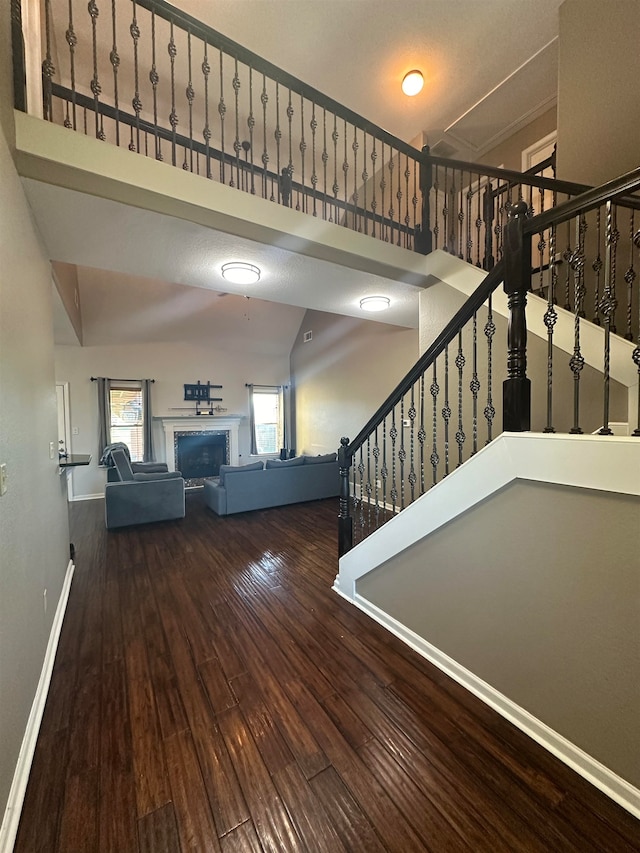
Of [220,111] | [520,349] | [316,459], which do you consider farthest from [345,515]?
[220,111]

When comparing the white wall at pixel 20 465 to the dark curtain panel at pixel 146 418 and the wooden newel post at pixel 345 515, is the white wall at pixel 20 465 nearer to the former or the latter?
the wooden newel post at pixel 345 515

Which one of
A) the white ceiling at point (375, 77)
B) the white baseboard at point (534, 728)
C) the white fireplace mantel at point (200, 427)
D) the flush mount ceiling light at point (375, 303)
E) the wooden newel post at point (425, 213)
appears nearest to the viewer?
the white baseboard at point (534, 728)

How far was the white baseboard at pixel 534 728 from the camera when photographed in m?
1.29

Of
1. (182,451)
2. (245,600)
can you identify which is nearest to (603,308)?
(245,600)

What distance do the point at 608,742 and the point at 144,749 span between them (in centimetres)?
197

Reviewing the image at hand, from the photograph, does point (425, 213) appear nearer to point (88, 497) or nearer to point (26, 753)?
point (26, 753)

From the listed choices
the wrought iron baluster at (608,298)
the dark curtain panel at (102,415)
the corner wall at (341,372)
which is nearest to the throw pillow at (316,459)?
the corner wall at (341,372)

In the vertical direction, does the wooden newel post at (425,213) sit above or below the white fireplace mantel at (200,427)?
above

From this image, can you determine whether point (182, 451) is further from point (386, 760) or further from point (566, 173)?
point (566, 173)

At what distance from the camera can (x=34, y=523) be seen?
6.03 feet

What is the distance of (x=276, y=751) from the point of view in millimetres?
1500

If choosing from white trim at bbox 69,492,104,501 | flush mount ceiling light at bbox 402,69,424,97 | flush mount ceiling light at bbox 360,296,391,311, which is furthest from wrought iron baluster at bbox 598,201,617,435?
white trim at bbox 69,492,104,501

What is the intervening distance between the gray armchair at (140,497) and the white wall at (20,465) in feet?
6.92

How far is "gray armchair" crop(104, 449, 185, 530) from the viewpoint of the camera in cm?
436
